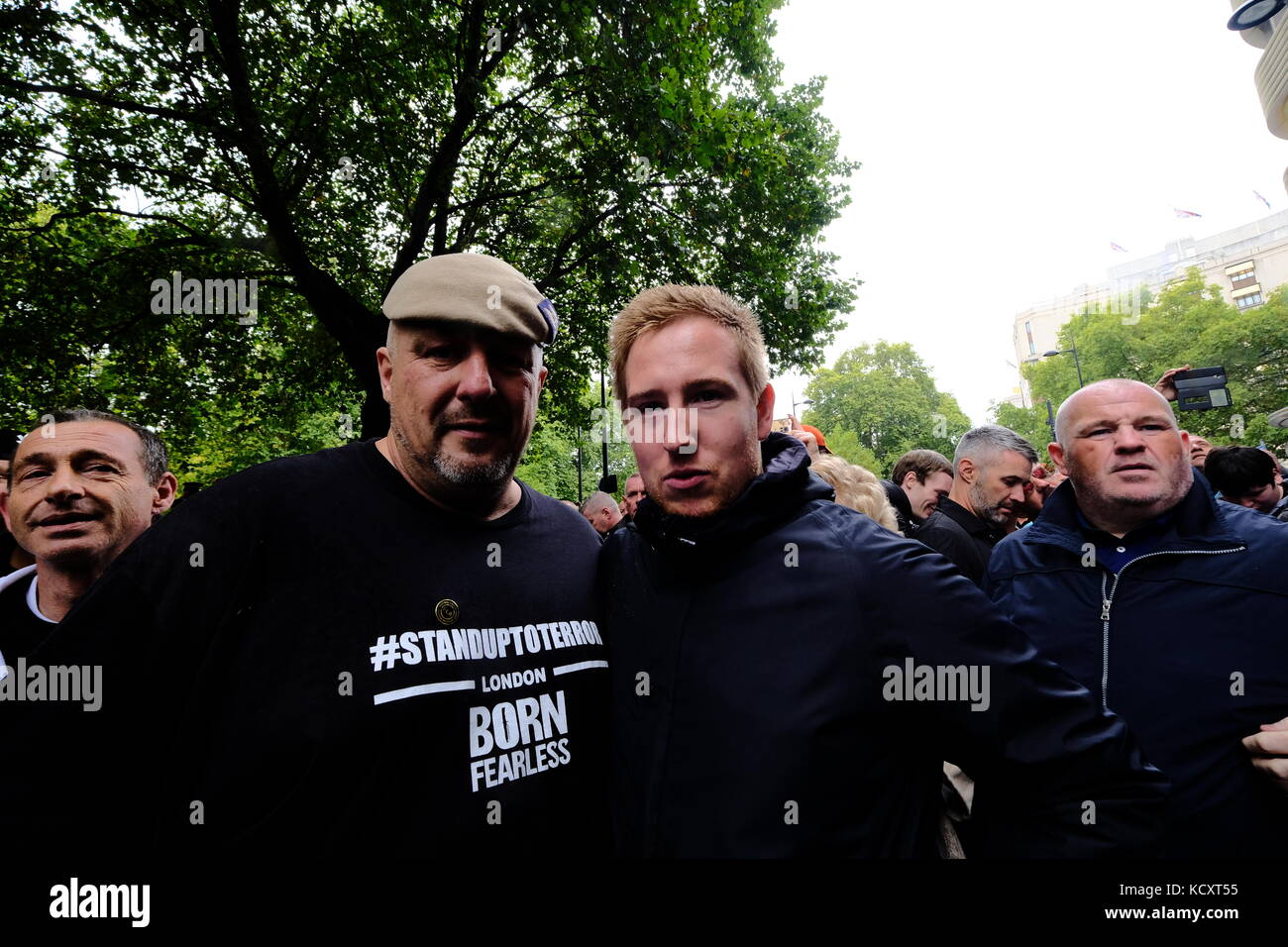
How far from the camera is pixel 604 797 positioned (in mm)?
1638

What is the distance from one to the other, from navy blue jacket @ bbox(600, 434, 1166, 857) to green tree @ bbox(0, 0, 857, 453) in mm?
7639

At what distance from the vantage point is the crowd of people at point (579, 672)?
1.31 meters

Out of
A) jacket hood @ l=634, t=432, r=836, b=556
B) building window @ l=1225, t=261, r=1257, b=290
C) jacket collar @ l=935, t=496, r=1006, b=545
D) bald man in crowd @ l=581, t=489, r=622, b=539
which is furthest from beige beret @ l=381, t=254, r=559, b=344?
building window @ l=1225, t=261, r=1257, b=290

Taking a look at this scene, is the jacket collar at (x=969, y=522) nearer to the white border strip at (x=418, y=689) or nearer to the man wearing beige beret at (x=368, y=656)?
the man wearing beige beret at (x=368, y=656)

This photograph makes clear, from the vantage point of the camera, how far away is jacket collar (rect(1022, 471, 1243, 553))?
7.50 feet

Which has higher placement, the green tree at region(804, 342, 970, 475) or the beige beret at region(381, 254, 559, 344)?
the green tree at region(804, 342, 970, 475)

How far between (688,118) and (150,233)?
7.97 metres

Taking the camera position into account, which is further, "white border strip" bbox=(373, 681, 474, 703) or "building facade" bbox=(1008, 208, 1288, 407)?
"building facade" bbox=(1008, 208, 1288, 407)

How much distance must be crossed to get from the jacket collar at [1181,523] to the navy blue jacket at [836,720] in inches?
55.9

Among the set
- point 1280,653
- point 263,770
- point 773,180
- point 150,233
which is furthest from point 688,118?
point 263,770

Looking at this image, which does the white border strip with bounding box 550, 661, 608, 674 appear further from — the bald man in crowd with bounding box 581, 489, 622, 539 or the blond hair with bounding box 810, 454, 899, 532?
the bald man in crowd with bounding box 581, 489, 622, 539

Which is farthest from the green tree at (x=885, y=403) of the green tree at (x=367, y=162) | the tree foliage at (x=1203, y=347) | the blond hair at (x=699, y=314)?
the blond hair at (x=699, y=314)

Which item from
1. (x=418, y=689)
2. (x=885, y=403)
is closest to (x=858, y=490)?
(x=418, y=689)

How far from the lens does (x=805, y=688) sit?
1.35m
